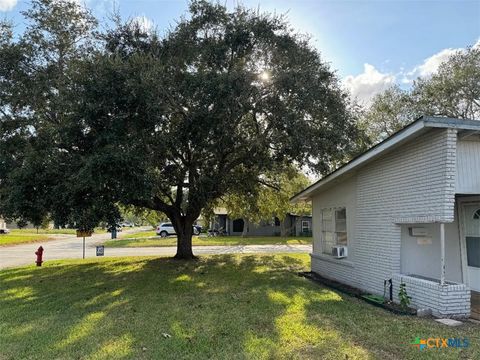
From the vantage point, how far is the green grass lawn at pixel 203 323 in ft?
16.8

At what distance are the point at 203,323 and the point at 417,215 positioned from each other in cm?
465

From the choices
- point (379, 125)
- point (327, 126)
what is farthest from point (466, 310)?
point (379, 125)

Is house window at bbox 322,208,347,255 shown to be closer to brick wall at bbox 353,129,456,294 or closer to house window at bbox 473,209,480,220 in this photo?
brick wall at bbox 353,129,456,294

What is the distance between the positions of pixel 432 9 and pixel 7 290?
48.9ft

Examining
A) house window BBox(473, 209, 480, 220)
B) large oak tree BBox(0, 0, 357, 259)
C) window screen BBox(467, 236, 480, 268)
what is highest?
large oak tree BBox(0, 0, 357, 259)

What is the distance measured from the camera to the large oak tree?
384 inches

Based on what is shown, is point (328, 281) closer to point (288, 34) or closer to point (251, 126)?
point (251, 126)

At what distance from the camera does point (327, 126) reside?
12.4 meters

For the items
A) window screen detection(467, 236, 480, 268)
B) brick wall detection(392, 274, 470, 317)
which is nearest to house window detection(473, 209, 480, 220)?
window screen detection(467, 236, 480, 268)

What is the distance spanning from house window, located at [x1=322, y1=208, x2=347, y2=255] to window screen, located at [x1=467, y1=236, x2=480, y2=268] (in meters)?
3.16

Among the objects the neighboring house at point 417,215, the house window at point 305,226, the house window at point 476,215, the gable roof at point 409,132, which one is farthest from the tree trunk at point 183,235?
the house window at point 305,226

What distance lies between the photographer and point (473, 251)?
27.1 feet

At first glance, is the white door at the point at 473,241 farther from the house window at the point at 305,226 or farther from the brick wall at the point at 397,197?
the house window at the point at 305,226

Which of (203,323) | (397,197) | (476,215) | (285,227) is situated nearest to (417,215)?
(397,197)
